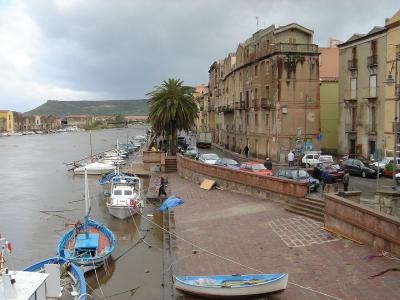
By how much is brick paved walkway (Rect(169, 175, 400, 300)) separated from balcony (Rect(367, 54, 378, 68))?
23429mm

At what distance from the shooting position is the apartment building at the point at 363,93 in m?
44.2

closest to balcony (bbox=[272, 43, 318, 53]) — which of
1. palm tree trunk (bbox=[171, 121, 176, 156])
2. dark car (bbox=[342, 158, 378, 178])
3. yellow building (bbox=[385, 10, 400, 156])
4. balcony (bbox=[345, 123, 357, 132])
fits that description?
balcony (bbox=[345, 123, 357, 132])

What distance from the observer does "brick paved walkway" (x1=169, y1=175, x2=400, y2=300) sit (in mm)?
15273

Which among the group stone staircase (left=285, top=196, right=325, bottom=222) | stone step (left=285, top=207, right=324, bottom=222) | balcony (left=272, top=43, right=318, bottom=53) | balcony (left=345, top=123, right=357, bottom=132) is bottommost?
stone step (left=285, top=207, right=324, bottom=222)

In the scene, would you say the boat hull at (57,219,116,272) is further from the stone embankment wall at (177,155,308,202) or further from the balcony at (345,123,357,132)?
the balcony at (345,123,357,132)

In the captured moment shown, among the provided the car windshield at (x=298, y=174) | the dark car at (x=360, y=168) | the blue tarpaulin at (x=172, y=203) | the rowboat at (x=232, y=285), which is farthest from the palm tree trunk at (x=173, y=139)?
the rowboat at (x=232, y=285)

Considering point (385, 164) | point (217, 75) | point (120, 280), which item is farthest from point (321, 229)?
point (217, 75)

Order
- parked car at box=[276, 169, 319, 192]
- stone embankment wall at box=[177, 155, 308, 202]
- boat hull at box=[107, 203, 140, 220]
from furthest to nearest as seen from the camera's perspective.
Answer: boat hull at box=[107, 203, 140, 220]
parked car at box=[276, 169, 319, 192]
stone embankment wall at box=[177, 155, 308, 202]

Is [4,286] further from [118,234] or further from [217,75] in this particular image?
[217,75]

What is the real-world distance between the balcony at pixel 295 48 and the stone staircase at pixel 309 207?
90.2 feet

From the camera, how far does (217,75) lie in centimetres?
9038

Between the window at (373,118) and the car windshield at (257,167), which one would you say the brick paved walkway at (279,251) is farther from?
the window at (373,118)

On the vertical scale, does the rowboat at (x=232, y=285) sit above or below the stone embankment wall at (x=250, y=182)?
below

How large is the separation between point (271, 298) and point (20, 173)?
6097cm
